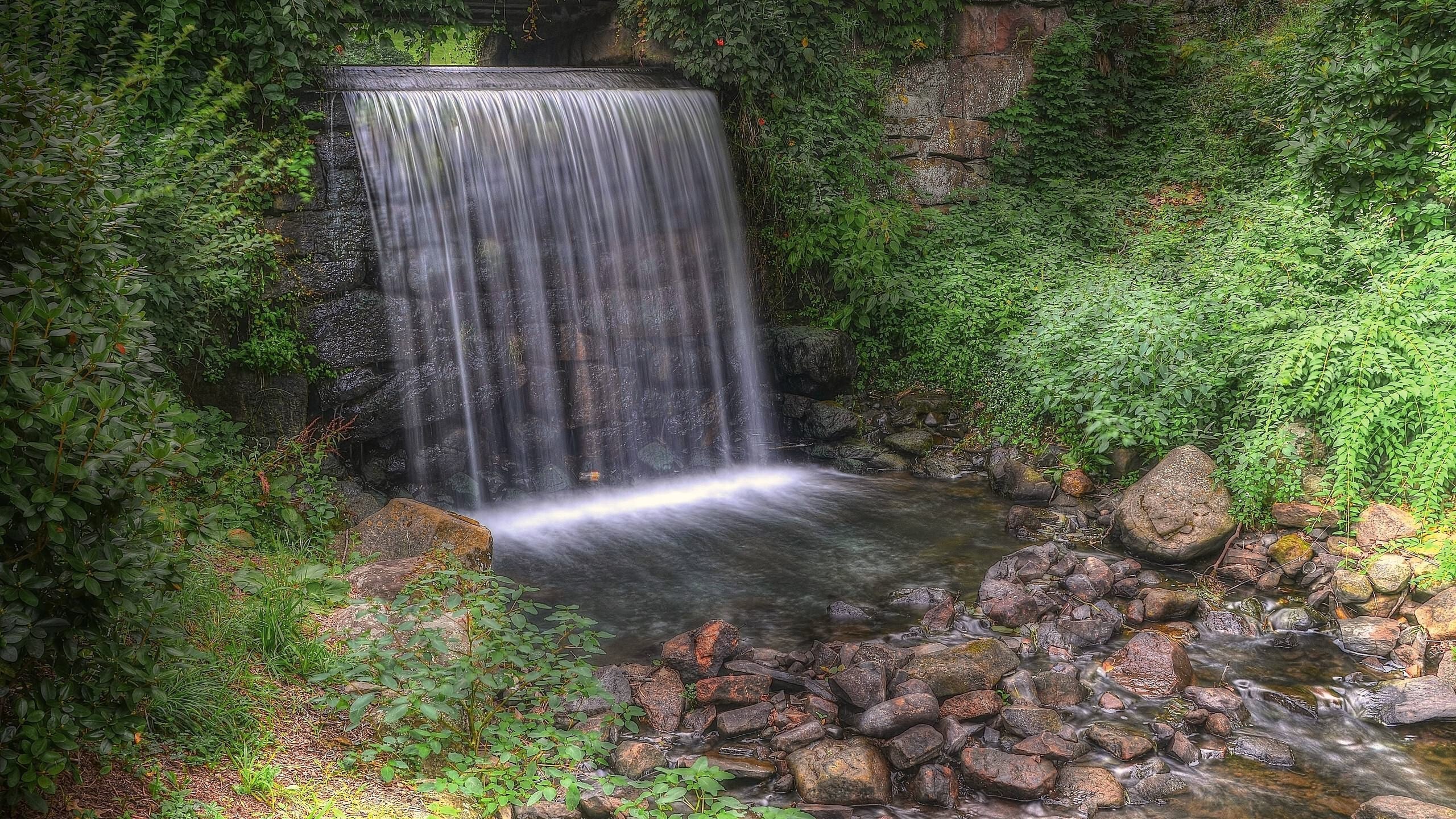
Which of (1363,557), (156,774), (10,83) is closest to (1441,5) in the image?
(1363,557)

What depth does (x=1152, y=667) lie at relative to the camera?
17.4ft

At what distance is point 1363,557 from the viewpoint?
631 cm

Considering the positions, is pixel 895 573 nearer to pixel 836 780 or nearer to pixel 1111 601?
pixel 1111 601

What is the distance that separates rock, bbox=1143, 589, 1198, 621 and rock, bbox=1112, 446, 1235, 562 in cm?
69

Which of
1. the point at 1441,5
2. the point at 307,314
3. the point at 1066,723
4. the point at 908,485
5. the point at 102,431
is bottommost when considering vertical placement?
the point at 1066,723

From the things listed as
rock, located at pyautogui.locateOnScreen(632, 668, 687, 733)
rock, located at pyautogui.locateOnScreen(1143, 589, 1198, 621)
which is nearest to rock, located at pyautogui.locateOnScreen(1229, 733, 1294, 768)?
rock, located at pyautogui.locateOnScreen(1143, 589, 1198, 621)

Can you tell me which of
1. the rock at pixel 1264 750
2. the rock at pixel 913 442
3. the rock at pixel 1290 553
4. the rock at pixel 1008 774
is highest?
the rock at pixel 913 442

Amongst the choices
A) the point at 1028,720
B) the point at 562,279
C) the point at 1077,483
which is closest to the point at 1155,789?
the point at 1028,720

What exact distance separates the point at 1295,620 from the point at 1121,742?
2.19 metres

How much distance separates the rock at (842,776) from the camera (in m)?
4.31

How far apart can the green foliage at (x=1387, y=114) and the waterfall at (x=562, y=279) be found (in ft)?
18.4

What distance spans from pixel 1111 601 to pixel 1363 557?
5.70ft

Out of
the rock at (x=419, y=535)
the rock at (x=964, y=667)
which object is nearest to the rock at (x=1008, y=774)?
the rock at (x=964, y=667)

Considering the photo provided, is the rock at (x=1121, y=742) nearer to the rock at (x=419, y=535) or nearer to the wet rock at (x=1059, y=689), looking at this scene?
the wet rock at (x=1059, y=689)
